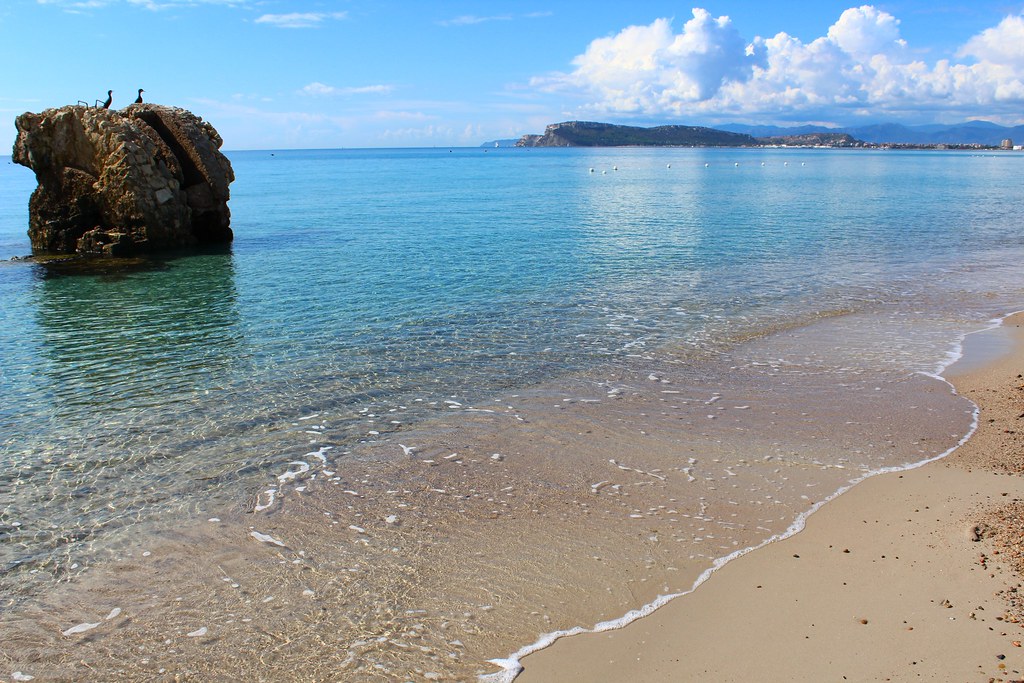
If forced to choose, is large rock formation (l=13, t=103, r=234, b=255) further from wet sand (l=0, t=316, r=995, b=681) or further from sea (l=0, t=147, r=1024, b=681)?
wet sand (l=0, t=316, r=995, b=681)

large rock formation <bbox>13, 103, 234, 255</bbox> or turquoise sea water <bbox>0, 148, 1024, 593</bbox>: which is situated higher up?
large rock formation <bbox>13, 103, 234, 255</bbox>

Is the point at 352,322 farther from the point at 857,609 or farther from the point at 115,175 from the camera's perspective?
the point at 115,175

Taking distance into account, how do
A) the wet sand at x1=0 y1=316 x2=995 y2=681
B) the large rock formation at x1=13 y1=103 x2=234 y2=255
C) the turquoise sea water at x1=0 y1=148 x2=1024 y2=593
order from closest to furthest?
1. the wet sand at x1=0 y1=316 x2=995 y2=681
2. the turquoise sea water at x1=0 y1=148 x2=1024 y2=593
3. the large rock formation at x1=13 y1=103 x2=234 y2=255

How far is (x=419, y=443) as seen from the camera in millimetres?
9742

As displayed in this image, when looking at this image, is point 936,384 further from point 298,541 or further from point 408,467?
point 298,541

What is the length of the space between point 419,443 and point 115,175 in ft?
75.8

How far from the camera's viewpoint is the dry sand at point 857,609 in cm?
512

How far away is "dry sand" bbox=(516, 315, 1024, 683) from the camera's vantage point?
512 cm

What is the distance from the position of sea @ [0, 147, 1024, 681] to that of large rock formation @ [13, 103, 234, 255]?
4.51 meters

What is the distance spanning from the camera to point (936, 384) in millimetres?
12016

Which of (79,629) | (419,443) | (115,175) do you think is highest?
(115,175)

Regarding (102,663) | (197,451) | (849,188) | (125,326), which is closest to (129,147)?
(125,326)

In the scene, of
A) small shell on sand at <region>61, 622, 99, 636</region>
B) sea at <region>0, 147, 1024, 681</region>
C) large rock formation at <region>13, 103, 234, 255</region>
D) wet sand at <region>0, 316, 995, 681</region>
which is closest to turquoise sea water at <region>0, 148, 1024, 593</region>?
sea at <region>0, 147, 1024, 681</region>

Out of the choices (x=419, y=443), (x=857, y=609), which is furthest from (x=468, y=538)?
(x=857, y=609)
